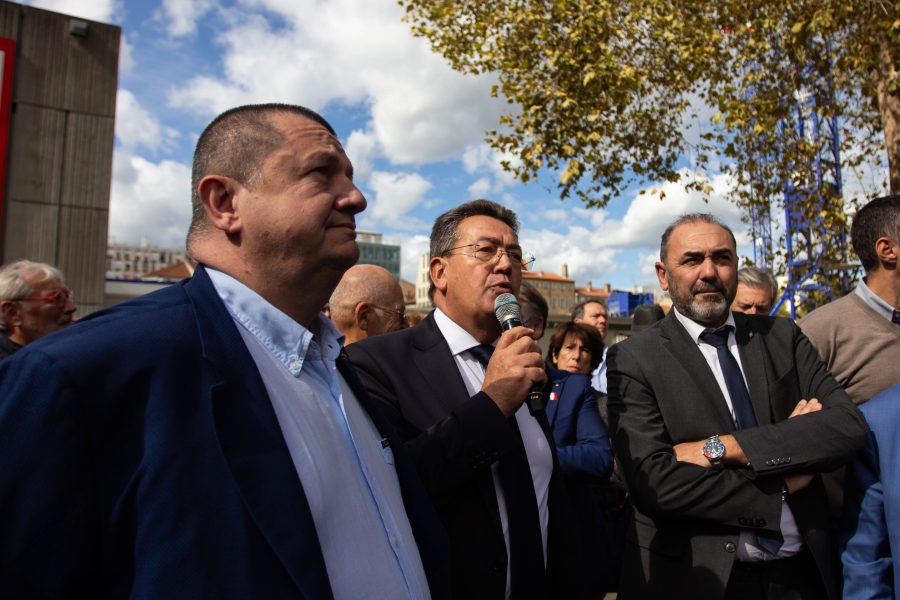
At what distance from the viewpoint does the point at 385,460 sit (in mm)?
1589

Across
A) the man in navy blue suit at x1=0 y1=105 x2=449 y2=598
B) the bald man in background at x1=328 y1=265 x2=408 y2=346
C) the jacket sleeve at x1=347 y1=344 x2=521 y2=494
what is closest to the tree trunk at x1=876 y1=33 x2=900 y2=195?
the bald man in background at x1=328 y1=265 x2=408 y2=346

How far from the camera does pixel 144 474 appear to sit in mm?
1034

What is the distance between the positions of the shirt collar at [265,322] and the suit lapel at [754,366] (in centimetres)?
193

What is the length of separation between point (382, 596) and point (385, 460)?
1.16ft

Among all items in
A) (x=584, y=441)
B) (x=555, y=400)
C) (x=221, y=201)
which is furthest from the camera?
(x=555, y=400)

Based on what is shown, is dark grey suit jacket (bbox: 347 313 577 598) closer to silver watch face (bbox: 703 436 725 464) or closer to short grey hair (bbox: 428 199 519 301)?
short grey hair (bbox: 428 199 519 301)

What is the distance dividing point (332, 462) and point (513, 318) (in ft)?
3.67

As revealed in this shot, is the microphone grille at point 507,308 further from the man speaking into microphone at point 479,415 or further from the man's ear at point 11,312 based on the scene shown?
the man's ear at point 11,312

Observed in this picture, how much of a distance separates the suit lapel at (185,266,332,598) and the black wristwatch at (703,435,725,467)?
1.69 metres

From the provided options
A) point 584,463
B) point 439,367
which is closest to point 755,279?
point 584,463

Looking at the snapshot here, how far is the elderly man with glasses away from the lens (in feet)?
12.6

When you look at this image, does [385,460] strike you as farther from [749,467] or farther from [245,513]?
[749,467]

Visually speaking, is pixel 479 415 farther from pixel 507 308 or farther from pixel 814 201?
pixel 814 201

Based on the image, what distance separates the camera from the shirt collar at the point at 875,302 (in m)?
2.76
